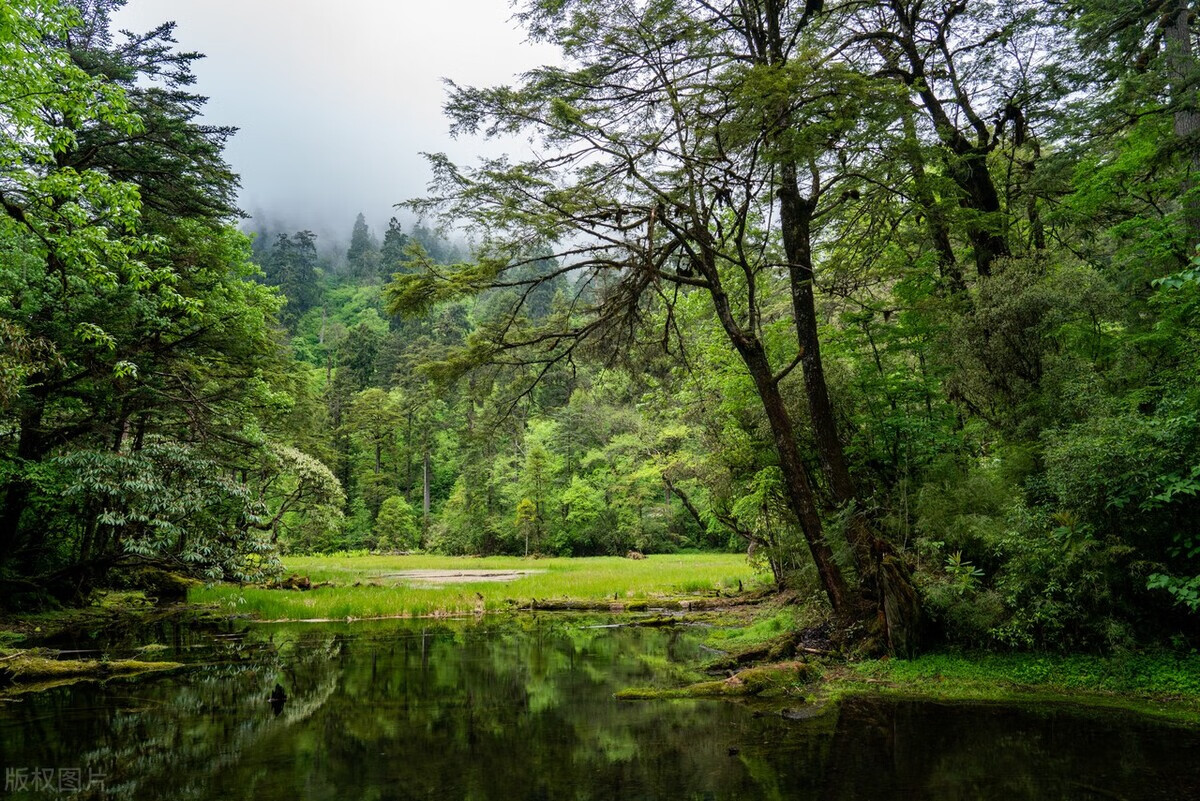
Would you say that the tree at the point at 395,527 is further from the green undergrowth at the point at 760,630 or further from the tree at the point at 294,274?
the tree at the point at 294,274

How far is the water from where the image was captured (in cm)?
479

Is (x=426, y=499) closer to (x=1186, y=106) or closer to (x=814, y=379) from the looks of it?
(x=814, y=379)

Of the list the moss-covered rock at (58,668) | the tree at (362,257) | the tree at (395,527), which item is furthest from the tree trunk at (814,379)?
the tree at (362,257)

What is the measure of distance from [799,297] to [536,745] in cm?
762

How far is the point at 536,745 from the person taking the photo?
615cm

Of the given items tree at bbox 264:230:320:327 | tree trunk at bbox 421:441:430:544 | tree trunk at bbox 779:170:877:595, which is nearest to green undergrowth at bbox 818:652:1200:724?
tree trunk at bbox 779:170:877:595

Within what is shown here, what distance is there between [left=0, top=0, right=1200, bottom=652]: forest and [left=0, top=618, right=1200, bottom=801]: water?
2141 millimetres

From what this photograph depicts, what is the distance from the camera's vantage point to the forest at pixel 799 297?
7.59m

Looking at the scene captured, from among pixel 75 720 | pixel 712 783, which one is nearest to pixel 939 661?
pixel 712 783

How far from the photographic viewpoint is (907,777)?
4.90 m

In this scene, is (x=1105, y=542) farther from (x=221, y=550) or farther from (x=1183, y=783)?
(x=221, y=550)

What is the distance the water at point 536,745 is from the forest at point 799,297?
2.14 metres

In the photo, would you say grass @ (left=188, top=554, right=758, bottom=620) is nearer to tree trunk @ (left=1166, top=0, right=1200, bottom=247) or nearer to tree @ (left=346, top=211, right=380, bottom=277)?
tree trunk @ (left=1166, top=0, right=1200, bottom=247)

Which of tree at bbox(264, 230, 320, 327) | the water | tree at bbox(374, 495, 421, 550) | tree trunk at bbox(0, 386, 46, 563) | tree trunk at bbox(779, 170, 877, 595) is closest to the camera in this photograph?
the water
